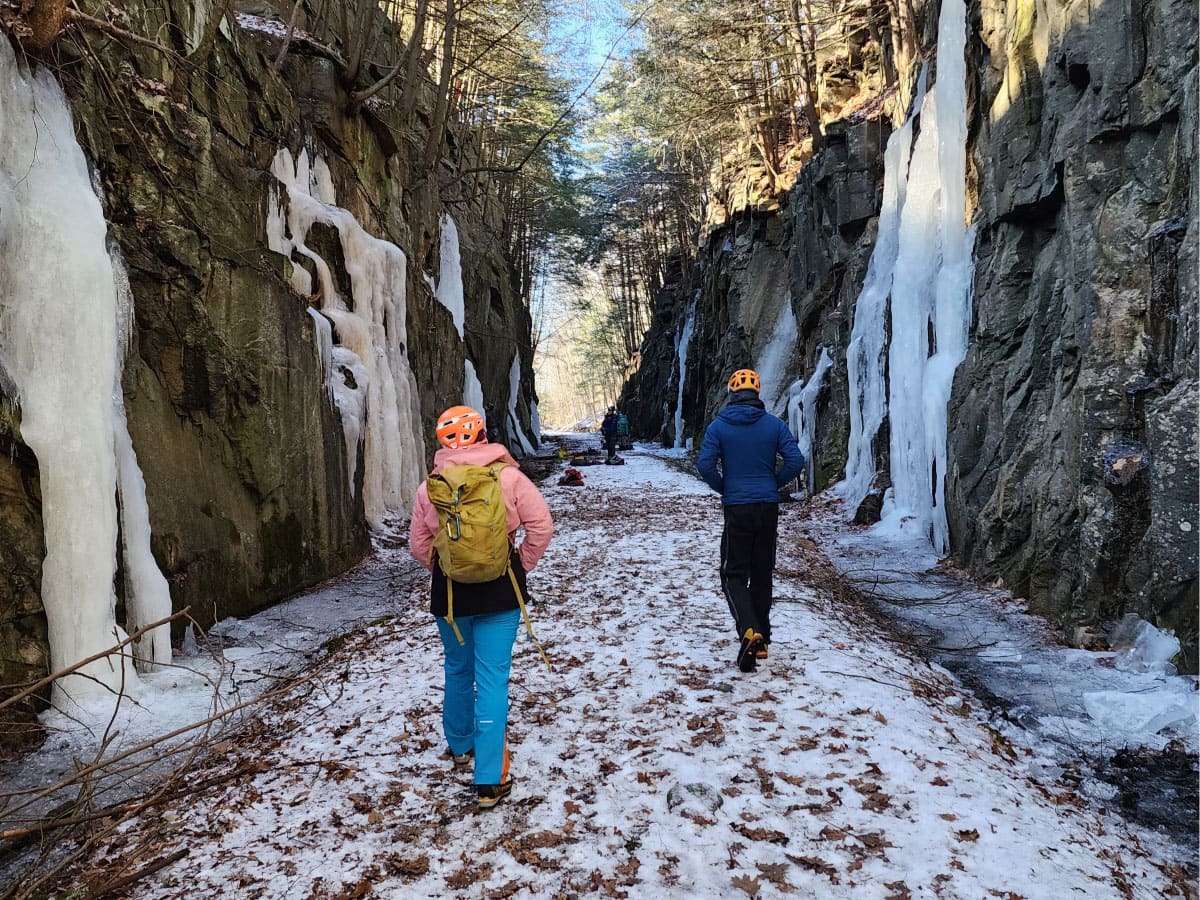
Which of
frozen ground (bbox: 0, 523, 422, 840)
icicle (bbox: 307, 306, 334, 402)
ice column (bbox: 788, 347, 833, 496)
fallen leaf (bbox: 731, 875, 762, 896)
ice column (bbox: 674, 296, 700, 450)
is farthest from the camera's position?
ice column (bbox: 674, 296, 700, 450)

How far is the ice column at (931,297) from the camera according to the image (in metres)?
9.39

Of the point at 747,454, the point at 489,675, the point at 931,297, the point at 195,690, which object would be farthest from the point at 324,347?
the point at 931,297

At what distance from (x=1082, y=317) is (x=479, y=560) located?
5.51 m

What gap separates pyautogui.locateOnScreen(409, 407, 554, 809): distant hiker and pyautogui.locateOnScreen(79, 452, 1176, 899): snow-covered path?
0.38m

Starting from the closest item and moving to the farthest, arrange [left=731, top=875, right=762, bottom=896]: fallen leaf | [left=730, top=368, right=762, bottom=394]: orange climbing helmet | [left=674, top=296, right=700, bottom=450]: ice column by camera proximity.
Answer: [left=731, top=875, right=762, bottom=896]: fallen leaf, [left=730, top=368, right=762, bottom=394]: orange climbing helmet, [left=674, top=296, right=700, bottom=450]: ice column

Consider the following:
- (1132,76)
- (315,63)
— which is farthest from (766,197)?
(1132,76)

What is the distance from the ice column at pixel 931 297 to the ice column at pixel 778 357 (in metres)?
9.34

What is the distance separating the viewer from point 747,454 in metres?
4.48

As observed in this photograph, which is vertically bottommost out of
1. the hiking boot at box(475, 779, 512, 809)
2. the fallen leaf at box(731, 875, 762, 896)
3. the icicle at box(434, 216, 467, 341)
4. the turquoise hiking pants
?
the fallen leaf at box(731, 875, 762, 896)

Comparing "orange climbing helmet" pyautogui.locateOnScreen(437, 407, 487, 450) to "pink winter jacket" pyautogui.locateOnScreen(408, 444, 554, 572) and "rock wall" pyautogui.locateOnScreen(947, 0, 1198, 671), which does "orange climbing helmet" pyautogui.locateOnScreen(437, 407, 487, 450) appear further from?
"rock wall" pyautogui.locateOnScreen(947, 0, 1198, 671)

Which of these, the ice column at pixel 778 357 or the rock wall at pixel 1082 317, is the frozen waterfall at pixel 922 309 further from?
the ice column at pixel 778 357

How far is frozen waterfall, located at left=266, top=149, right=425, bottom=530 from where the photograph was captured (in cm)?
934

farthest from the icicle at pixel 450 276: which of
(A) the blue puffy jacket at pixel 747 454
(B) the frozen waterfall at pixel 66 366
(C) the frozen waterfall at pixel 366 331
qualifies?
(A) the blue puffy jacket at pixel 747 454

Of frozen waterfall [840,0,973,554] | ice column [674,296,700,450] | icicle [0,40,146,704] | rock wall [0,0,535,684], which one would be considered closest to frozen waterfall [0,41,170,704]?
icicle [0,40,146,704]
